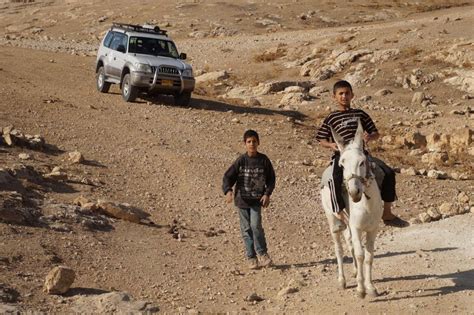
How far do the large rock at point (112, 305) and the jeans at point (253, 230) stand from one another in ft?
6.34

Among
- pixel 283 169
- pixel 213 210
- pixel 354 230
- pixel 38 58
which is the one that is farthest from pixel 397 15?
pixel 354 230

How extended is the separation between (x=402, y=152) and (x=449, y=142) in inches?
58.9

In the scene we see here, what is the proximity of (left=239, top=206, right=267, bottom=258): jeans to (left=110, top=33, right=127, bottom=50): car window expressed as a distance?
12.7m

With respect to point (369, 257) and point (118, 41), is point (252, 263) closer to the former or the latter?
point (369, 257)

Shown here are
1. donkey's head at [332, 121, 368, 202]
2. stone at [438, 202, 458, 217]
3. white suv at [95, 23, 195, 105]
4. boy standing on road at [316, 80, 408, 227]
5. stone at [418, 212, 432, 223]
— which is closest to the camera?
donkey's head at [332, 121, 368, 202]

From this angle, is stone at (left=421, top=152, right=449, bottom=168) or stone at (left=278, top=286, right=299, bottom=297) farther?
stone at (left=421, top=152, right=449, bottom=168)

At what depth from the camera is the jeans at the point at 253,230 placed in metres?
9.90

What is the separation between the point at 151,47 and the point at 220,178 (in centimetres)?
802

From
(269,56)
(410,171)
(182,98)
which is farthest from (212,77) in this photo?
(410,171)

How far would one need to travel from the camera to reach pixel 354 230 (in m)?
8.06

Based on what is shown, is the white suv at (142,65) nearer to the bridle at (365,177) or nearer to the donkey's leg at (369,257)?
the donkey's leg at (369,257)

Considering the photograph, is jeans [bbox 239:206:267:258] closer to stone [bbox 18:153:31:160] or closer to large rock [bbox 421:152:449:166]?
stone [bbox 18:153:31:160]

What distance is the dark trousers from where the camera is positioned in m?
8.25

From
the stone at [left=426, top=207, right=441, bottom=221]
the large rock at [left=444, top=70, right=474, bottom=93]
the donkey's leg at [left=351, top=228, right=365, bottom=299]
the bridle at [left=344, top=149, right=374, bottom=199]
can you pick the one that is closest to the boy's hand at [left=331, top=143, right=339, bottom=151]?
the bridle at [left=344, top=149, right=374, bottom=199]
